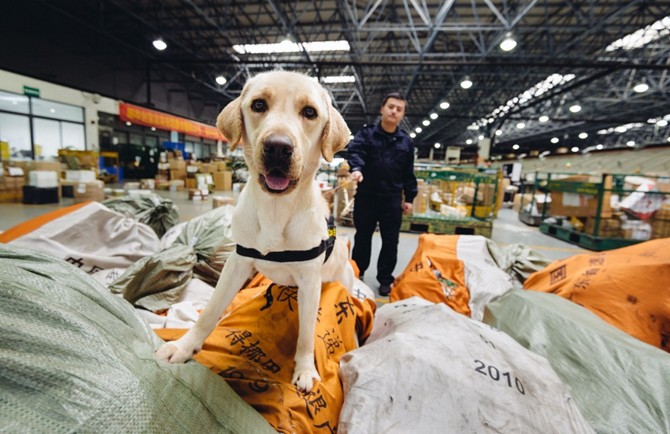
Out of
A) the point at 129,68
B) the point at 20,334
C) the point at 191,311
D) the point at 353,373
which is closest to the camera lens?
the point at 20,334

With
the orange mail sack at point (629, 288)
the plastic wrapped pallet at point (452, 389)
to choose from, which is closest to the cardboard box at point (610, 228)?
the orange mail sack at point (629, 288)

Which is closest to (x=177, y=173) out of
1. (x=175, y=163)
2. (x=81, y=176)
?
(x=175, y=163)

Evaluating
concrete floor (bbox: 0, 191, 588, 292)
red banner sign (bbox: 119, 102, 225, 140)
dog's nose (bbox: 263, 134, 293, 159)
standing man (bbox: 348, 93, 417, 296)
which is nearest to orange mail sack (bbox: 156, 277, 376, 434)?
dog's nose (bbox: 263, 134, 293, 159)

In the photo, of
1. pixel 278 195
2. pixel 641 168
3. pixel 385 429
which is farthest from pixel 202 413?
pixel 641 168

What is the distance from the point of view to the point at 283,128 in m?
0.99

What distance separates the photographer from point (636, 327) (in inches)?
66.4

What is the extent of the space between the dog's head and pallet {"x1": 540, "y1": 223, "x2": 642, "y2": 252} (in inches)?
234

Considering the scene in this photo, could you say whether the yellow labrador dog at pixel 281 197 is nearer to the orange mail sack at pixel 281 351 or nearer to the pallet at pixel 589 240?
the orange mail sack at pixel 281 351

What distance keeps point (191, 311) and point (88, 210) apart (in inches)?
53.2

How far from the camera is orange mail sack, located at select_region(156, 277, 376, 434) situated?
105cm

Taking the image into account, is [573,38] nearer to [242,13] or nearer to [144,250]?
[242,13]

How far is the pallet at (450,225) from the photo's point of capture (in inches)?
220

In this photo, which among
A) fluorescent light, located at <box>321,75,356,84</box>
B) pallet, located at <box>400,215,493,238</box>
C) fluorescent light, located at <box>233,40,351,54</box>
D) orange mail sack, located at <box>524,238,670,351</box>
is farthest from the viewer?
fluorescent light, located at <box>321,75,356,84</box>

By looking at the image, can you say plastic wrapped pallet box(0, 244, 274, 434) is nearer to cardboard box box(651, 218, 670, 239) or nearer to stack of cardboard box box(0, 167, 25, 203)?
cardboard box box(651, 218, 670, 239)
